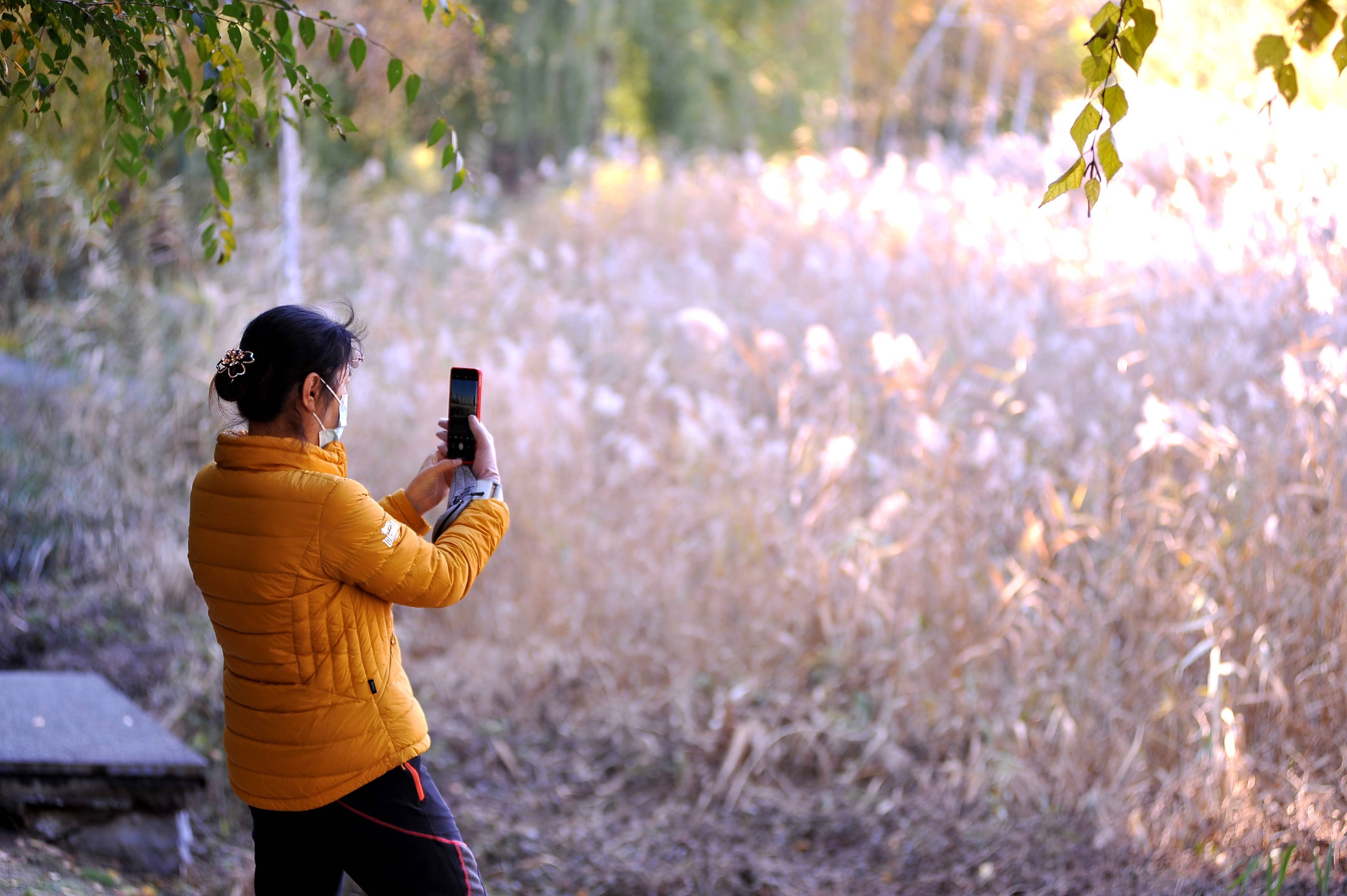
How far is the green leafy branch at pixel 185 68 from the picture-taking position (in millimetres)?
2148

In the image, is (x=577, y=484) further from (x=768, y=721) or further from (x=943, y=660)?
(x=943, y=660)

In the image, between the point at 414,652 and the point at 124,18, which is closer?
the point at 124,18

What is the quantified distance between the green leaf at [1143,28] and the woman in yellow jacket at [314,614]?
1.31m

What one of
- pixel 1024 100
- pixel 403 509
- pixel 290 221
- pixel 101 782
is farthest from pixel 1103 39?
pixel 1024 100

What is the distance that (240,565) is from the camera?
5.80 ft

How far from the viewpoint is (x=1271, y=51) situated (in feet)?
4.99

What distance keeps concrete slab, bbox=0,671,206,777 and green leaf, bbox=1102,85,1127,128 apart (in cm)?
270

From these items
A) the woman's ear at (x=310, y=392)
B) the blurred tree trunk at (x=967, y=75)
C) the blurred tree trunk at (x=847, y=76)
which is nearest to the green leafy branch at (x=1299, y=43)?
the woman's ear at (x=310, y=392)

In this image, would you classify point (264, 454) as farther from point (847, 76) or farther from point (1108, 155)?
point (847, 76)

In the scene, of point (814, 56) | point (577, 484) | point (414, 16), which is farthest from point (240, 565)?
point (814, 56)

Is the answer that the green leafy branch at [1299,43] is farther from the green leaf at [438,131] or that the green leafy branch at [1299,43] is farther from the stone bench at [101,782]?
the stone bench at [101,782]

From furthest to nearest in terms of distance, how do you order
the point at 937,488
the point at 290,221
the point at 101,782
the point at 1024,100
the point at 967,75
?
the point at 967,75
the point at 1024,100
the point at 290,221
the point at 937,488
the point at 101,782

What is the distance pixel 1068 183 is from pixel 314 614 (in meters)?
1.37

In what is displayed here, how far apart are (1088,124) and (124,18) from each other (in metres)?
1.91
